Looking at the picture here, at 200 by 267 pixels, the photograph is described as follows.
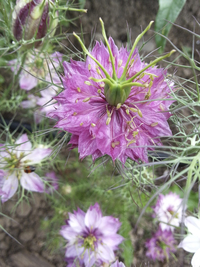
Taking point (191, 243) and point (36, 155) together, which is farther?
point (36, 155)

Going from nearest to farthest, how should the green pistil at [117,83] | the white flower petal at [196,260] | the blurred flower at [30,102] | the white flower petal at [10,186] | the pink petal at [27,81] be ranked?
the green pistil at [117,83], the white flower petal at [196,260], the white flower petal at [10,186], the pink petal at [27,81], the blurred flower at [30,102]

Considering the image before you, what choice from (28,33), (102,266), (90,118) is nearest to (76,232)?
(102,266)

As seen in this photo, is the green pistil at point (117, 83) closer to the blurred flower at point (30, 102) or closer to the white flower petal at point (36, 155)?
the white flower petal at point (36, 155)

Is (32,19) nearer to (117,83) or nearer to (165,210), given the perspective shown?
(117,83)

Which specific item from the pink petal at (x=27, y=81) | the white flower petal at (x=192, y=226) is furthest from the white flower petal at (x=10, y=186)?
the white flower petal at (x=192, y=226)

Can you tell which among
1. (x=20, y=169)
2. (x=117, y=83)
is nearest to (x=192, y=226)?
(x=117, y=83)

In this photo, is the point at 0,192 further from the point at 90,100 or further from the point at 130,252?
the point at 130,252
